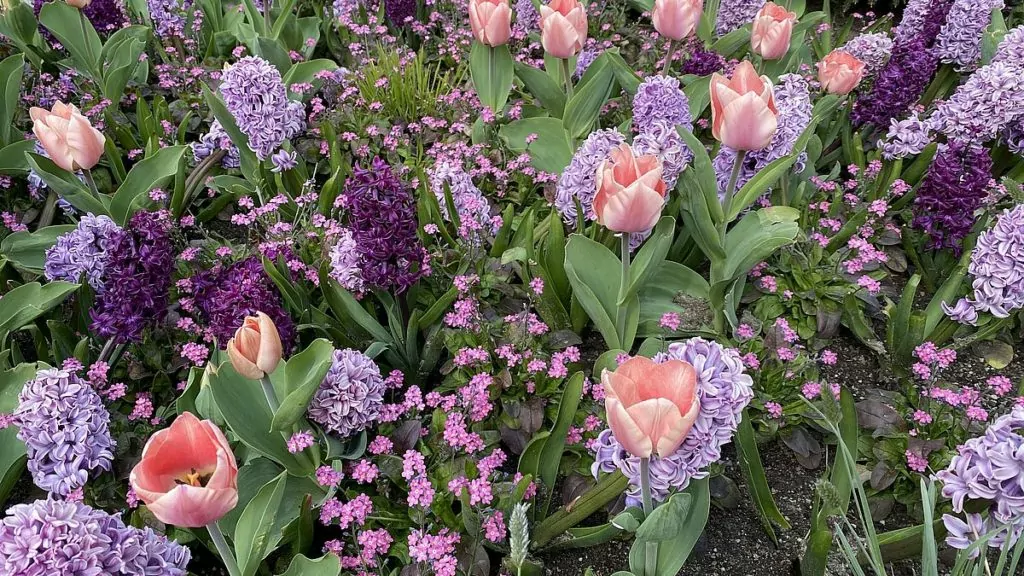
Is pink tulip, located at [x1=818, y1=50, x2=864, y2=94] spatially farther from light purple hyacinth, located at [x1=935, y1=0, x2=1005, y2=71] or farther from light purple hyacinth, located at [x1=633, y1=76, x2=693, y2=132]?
light purple hyacinth, located at [x1=935, y1=0, x2=1005, y2=71]

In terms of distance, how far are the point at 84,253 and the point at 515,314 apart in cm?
123

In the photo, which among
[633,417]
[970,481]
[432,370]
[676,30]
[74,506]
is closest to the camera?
[633,417]

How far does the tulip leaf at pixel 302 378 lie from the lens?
1.59m

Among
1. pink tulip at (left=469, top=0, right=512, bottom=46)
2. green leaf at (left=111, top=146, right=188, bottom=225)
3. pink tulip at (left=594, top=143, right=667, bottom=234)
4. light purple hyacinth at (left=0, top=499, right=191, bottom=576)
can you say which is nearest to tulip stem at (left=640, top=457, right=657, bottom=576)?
pink tulip at (left=594, top=143, right=667, bottom=234)

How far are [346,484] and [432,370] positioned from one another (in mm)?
471

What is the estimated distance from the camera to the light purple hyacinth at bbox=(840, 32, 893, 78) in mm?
3162

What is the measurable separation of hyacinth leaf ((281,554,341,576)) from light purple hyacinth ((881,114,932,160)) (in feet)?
7.81

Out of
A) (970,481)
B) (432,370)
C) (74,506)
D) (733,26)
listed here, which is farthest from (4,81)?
(970,481)

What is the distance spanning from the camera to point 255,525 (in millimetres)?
1500

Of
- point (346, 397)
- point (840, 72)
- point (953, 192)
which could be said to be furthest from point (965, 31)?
point (346, 397)

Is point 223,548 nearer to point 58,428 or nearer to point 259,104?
point 58,428

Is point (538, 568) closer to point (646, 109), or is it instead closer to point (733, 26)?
point (646, 109)

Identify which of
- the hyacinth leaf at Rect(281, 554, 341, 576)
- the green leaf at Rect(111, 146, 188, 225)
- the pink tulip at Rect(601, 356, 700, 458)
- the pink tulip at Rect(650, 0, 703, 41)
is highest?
the pink tulip at Rect(601, 356, 700, 458)

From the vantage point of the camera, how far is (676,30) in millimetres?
2785
